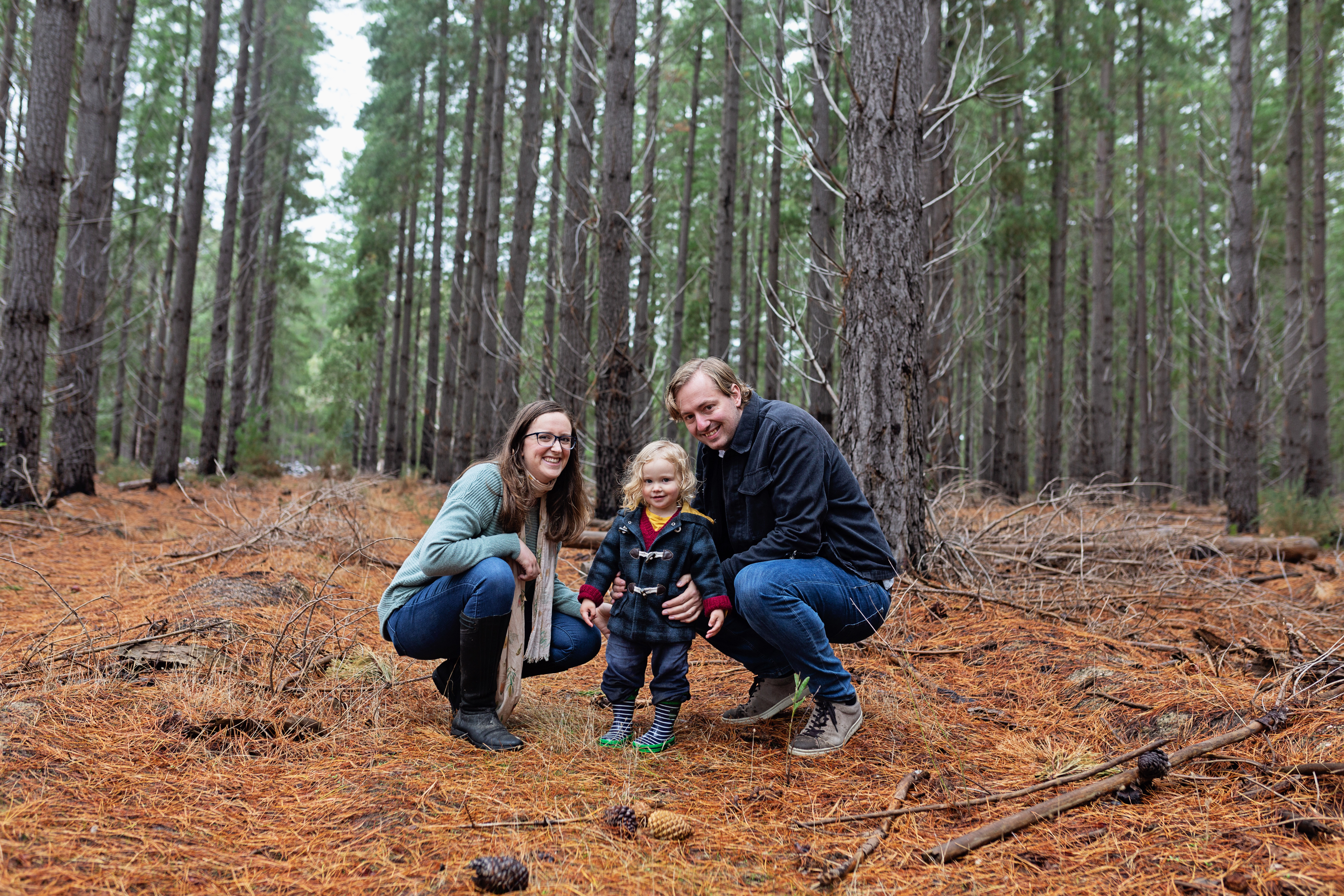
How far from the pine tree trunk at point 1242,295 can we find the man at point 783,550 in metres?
8.58

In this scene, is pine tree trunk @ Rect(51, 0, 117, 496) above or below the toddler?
above

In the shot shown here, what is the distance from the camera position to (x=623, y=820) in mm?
2312

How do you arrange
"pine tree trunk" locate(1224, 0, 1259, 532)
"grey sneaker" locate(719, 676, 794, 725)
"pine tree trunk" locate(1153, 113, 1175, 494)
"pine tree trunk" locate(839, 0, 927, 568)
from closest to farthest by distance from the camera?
"grey sneaker" locate(719, 676, 794, 725), "pine tree trunk" locate(839, 0, 927, 568), "pine tree trunk" locate(1224, 0, 1259, 532), "pine tree trunk" locate(1153, 113, 1175, 494)

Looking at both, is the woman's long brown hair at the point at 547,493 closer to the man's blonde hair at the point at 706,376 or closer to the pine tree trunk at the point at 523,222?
the man's blonde hair at the point at 706,376

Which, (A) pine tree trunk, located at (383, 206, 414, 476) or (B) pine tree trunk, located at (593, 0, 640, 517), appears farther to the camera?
(A) pine tree trunk, located at (383, 206, 414, 476)

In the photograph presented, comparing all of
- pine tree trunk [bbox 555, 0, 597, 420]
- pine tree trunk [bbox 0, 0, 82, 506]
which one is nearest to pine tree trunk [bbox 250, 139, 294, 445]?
pine tree trunk [bbox 0, 0, 82, 506]

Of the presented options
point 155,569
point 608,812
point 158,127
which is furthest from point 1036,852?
point 158,127

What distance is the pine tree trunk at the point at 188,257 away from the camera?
38.6 feet

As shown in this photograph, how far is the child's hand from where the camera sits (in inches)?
128

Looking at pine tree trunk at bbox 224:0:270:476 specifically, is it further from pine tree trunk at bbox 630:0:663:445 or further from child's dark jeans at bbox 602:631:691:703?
child's dark jeans at bbox 602:631:691:703

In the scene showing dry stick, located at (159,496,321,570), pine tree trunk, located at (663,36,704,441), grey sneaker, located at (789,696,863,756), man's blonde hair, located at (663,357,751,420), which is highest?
pine tree trunk, located at (663,36,704,441)

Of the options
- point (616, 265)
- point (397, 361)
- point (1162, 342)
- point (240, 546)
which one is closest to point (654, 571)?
point (240, 546)

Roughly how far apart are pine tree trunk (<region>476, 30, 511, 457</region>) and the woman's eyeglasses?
34.0ft

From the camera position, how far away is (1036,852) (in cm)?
219
